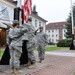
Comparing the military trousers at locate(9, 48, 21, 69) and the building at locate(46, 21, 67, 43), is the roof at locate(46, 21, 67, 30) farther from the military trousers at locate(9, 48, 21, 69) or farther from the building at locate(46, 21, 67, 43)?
the military trousers at locate(9, 48, 21, 69)

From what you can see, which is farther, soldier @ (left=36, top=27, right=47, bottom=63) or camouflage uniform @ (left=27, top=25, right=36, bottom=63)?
soldier @ (left=36, top=27, right=47, bottom=63)

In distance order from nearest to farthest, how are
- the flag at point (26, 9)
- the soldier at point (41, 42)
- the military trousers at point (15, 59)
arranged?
the military trousers at point (15, 59) → the flag at point (26, 9) → the soldier at point (41, 42)

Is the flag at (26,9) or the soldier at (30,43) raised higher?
the flag at (26,9)

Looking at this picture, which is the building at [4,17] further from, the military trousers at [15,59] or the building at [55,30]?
the building at [55,30]

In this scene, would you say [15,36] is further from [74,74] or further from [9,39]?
[74,74]

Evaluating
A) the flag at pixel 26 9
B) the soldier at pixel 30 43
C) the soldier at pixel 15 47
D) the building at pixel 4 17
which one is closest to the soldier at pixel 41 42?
the flag at pixel 26 9

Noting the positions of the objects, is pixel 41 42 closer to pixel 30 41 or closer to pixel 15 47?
pixel 30 41

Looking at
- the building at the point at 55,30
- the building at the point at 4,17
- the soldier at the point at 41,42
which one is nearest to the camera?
the soldier at the point at 41,42

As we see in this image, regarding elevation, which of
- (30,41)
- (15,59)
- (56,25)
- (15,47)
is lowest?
(15,59)

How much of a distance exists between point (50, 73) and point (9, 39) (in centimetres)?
185

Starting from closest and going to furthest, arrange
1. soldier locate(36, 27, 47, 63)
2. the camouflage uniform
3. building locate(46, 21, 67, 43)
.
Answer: the camouflage uniform
soldier locate(36, 27, 47, 63)
building locate(46, 21, 67, 43)

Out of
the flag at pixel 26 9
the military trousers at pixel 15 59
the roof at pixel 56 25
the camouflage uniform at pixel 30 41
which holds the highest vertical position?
the roof at pixel 56 25

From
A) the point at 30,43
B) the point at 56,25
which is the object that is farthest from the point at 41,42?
the point at 56,25

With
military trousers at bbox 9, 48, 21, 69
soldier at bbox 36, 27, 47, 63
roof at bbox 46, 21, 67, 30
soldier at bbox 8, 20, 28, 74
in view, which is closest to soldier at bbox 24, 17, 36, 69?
soldier at bbox 8, 20, 28, 74
